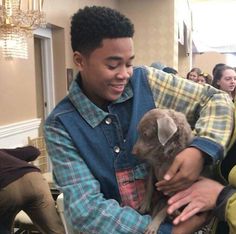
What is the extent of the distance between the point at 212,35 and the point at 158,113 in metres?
14.9

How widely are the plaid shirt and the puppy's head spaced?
58 millimetres

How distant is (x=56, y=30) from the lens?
19.7 ft

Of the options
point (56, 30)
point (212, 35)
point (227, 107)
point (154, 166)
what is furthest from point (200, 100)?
point (212, 35)

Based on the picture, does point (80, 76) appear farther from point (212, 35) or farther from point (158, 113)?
point (212, 35)

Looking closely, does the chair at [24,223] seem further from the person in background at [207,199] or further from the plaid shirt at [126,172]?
the person in background at [207,199]

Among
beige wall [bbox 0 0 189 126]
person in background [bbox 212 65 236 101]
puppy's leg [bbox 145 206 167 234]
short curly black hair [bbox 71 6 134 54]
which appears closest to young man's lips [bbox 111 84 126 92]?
short curly black hair [bbox 71 6 134 54]

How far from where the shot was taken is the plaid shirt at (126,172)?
113 cm

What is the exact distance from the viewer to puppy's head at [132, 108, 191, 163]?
50.6 inches

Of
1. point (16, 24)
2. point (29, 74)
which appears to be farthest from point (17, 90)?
point (16, 24)

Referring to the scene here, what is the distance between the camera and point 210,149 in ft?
3.75

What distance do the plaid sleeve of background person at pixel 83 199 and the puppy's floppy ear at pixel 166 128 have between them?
269 millimetres

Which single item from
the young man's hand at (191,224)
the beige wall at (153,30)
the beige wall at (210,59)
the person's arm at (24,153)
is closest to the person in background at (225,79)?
the person's arm at (24,153)

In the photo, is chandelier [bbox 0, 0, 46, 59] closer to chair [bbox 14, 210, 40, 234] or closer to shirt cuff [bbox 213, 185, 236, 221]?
chair [bbox 14, 210, 40, 234]

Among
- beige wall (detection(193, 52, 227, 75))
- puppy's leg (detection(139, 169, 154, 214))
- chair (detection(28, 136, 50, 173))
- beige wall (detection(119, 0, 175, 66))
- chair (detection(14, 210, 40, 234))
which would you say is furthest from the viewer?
beige wall (detection(193, 52, 227, 75))
